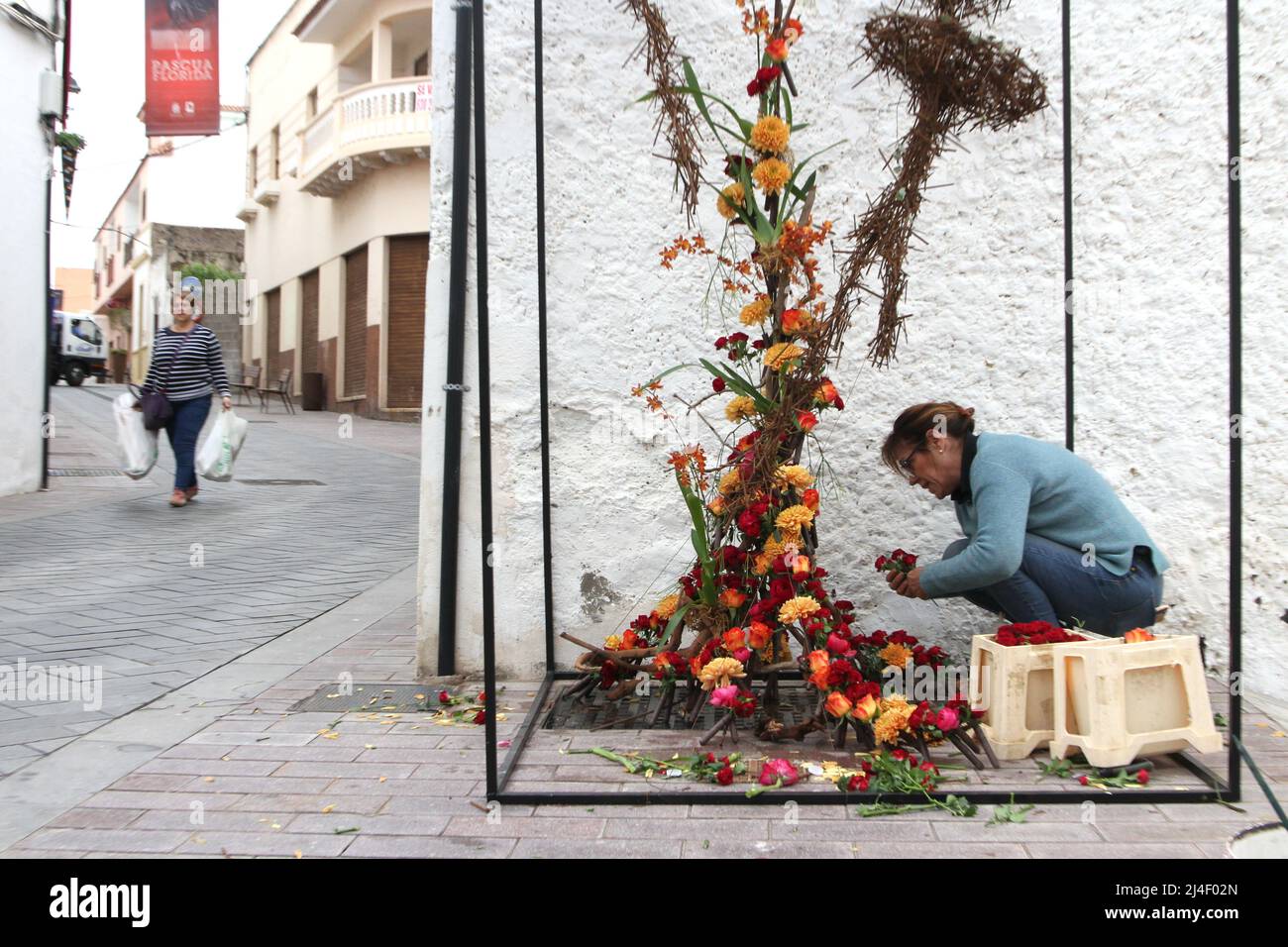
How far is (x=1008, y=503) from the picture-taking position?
3312 mm

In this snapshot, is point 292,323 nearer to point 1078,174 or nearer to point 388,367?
point 388,367

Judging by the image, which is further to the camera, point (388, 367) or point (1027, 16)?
point (388, 367)

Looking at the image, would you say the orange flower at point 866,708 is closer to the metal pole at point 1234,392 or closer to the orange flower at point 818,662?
the orange flower at point 818,662

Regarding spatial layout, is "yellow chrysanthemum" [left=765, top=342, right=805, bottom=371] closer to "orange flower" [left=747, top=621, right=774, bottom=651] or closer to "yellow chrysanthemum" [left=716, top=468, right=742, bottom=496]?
"yellow chrysanthemum" [left=716, top=468, right=742, bottom=496]

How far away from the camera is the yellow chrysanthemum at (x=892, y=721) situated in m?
3.02

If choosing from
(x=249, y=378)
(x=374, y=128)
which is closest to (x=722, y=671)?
(x=374, y=128)

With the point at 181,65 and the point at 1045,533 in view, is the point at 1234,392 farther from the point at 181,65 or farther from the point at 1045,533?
the point at 181,65

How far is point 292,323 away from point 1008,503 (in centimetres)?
2441

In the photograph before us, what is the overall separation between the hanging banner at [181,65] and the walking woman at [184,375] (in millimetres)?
6707

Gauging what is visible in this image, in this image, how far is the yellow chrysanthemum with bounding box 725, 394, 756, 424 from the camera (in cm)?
351

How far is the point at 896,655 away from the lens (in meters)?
3.41

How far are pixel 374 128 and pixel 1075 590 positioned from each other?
61.4ft

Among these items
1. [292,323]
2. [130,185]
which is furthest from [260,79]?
[130,185]
